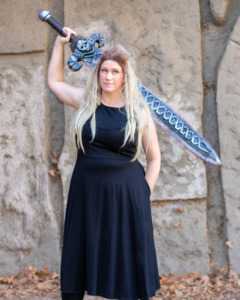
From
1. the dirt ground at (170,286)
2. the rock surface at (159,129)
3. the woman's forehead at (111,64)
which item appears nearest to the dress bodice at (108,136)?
the woman's forehead at (111,64)

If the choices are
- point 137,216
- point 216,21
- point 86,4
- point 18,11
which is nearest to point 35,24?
point 18,11

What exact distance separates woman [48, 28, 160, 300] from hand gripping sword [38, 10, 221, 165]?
0.83 ft

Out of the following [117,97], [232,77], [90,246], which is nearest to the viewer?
[90,246]

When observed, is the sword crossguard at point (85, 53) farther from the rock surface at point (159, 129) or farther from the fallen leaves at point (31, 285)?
the fallen leaves at point (31, 285)

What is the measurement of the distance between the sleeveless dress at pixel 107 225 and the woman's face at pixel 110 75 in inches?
5.5

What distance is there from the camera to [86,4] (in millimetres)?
3783

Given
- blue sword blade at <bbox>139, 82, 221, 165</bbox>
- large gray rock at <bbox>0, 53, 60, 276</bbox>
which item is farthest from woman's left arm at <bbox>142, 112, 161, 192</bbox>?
large gray rock at <bbox>0, 53, 60, 276</bbox>

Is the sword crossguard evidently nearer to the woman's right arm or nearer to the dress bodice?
the woman's right arm

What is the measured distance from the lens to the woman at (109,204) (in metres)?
2.48

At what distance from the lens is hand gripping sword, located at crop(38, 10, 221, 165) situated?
2.75 m

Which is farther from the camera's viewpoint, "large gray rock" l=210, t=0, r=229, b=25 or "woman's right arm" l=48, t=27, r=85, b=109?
"large gray rock" l=210, t=0, r=229, b=25

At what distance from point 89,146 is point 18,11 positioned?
1899mm

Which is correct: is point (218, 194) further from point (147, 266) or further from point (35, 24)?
point (35, 24)

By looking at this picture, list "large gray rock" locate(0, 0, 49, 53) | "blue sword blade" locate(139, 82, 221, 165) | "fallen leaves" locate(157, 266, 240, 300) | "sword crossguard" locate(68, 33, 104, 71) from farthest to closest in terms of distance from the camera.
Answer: "large gray rock" locate(0, 0, 49, 53) → "fallen leaves" locate(157, 266, 240, 300) → "blue sword blade" locate(139, 82, 221, 165) → "sword crossguard" locate(68, 33, 104, 71)
